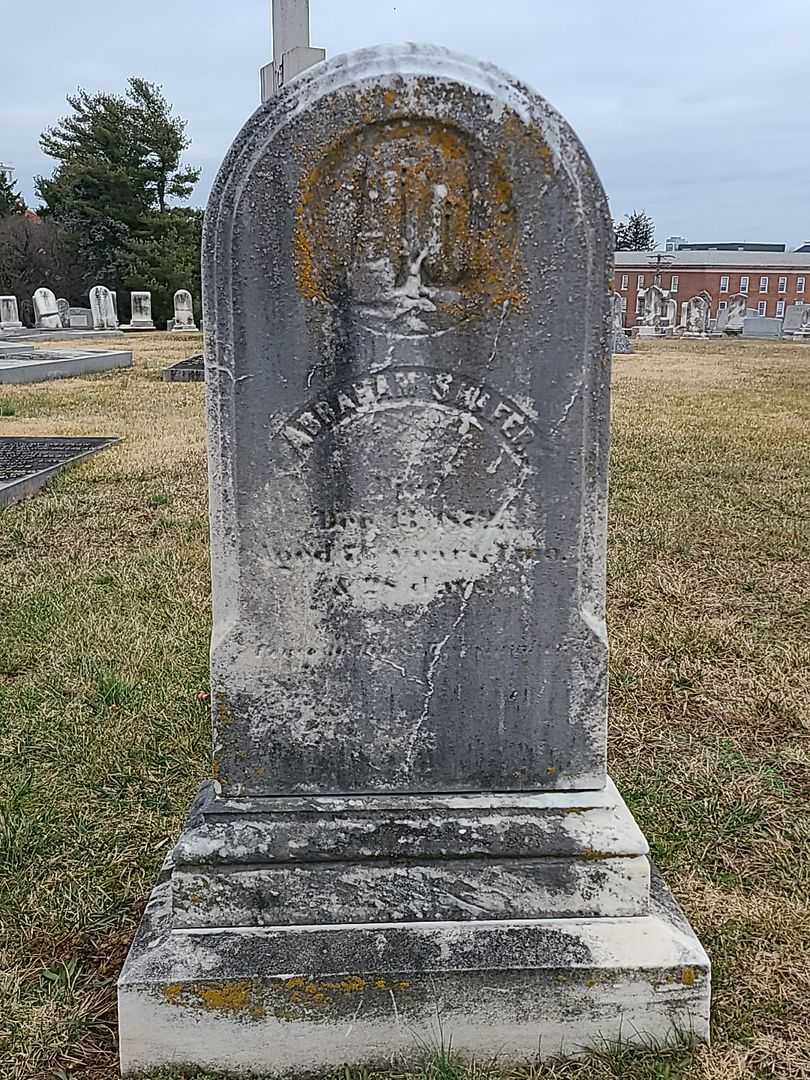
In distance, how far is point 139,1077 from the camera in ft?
6.79

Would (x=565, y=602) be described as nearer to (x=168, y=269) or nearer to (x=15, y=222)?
(x=168, y=269)

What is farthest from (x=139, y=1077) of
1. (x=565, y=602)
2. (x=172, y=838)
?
(x=565, y=602)

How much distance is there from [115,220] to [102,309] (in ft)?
31.0

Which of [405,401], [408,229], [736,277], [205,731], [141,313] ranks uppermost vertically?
[736,277]

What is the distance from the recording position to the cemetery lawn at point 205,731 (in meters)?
2.26

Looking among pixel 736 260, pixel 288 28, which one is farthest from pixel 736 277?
pixel 288 28

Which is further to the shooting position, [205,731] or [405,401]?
[205,731]

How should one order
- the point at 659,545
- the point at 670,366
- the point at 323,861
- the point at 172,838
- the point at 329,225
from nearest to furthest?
the point at 329,225
the point at 323,861
the point at 172,838
the point at 659,545
the point at 670,366

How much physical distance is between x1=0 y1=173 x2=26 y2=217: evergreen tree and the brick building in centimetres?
4058

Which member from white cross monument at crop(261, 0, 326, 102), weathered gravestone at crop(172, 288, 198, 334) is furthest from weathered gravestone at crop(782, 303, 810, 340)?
white cross monument at crop(261, 0, 326, 102)

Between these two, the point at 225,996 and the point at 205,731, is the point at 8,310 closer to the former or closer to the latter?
the point at 205,731

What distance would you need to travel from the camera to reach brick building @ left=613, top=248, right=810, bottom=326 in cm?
7181

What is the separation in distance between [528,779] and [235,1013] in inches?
30.3

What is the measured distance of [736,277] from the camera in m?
74.1
